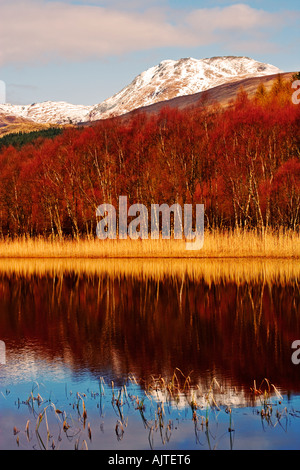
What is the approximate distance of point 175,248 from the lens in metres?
32.8

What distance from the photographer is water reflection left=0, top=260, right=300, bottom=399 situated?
1073cm

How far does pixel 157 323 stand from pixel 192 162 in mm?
25219

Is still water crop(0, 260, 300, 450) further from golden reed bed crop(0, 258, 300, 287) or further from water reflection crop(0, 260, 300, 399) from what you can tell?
golden reed bed crop(0, 258, 300, 287)

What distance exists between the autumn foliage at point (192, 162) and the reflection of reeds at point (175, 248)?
3.07 meters

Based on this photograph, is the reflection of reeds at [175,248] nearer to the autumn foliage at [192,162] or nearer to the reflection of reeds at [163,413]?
the autumn foliage at [192,162]

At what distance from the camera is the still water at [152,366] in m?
7.51

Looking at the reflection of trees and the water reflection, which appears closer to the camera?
the water reflection

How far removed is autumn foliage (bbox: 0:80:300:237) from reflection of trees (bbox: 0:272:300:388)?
15.5 metres

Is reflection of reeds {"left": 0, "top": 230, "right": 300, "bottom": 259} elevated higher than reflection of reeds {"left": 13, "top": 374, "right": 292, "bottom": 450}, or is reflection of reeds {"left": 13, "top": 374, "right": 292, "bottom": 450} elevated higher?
reflection of reeds {"left": 0, "top": 230, "right": 300, "bottom": 259}

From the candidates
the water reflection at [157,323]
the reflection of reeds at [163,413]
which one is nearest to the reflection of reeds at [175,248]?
the water reflection at [157,323]
